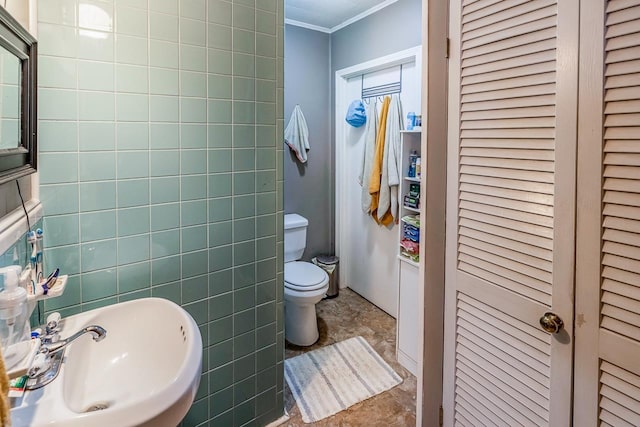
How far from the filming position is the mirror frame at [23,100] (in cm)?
83

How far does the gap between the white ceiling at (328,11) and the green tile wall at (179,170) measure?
3.93 feet

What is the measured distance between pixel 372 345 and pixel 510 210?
1698mm

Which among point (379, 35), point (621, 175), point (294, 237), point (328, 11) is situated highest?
point (328, 11)

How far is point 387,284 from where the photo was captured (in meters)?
2.96

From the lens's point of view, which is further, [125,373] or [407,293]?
[407,293]

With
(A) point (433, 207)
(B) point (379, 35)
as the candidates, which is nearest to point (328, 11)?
(B) point (379, 35)

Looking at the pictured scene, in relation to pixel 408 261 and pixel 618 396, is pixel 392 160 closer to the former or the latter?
pixel 408 261

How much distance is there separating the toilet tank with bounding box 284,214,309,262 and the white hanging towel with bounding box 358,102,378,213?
53 cm

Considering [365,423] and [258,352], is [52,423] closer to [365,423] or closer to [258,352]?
[258,352]

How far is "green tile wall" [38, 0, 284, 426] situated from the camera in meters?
1.22

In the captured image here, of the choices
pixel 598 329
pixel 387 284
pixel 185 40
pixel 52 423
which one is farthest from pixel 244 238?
pixel 387 284

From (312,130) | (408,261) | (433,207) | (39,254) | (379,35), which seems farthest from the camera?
(312,130)

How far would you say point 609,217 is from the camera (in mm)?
893

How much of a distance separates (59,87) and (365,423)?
1.94 metres
